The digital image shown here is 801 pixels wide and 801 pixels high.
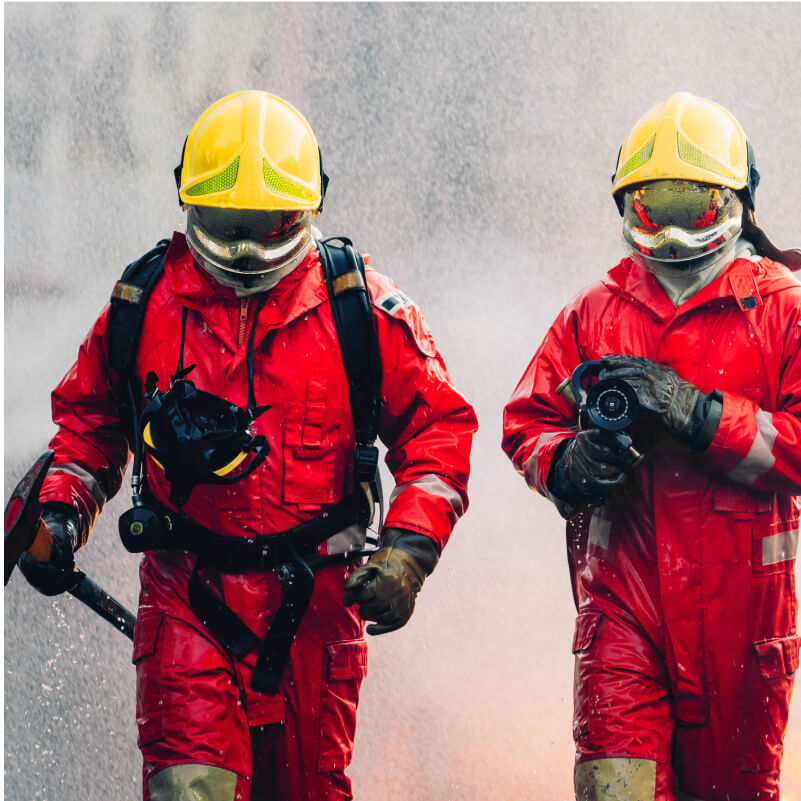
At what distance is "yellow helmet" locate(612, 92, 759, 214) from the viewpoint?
156 inches

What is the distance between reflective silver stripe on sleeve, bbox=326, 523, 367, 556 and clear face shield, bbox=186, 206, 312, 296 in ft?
2.26

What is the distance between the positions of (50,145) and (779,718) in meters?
7.34

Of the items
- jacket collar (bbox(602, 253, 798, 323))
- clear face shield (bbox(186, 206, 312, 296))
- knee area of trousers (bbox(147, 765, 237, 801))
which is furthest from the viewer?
jacket collar (bbox(602, 253, 798, 323))

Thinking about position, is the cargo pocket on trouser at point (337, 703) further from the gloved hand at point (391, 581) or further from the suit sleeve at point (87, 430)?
the suit sleeve at point (87, 430)

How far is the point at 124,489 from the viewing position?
882cm

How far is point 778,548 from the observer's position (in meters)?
3.89

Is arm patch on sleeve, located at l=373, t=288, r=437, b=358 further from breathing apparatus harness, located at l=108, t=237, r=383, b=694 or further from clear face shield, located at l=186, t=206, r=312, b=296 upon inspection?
clear face shield, located at l=186, t=206, r=312, b=296

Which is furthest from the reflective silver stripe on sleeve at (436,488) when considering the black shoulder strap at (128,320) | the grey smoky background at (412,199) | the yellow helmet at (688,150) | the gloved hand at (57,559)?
the grey smoky background at (412,199)

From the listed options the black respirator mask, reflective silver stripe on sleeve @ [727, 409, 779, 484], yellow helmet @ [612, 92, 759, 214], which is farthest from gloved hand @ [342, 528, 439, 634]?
yellow helmet @ [612, 92, 759, 214]

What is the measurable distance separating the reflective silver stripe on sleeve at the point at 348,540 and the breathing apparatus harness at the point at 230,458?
2 centimetres

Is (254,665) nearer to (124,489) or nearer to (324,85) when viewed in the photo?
(124,489)

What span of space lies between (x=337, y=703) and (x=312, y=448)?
674 mm

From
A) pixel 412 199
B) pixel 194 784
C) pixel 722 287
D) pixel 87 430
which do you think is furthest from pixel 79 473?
pixel 412 199

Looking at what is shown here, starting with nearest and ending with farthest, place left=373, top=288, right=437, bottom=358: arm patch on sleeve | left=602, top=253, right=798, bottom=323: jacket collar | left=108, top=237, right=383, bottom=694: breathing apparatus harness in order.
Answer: left=108, top=237, right=383, bottom=694: breathing apparatus harness → left=373, top=288, right=437, bottom=358: arm patch on sleeve → left=602, top=253, right=798, bottom=323: jacket collar
